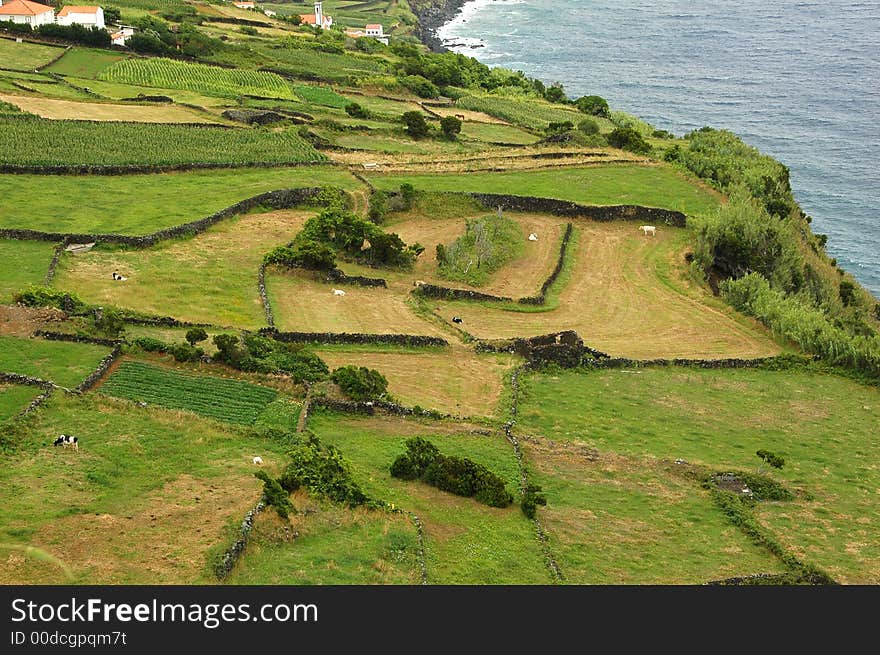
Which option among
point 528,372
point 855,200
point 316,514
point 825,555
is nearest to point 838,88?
point 855,200

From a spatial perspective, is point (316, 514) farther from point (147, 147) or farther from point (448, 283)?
point (147, 147)

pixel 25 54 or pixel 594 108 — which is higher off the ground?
pixel 594 108

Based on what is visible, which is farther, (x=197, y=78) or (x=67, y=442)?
(x=197, y=78)

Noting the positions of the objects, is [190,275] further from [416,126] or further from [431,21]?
[431,21]

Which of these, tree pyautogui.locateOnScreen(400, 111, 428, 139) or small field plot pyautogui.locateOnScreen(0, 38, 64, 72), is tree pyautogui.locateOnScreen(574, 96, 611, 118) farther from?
small field plot pyautogui.locateOnScreen(0, 38, 64, 72)

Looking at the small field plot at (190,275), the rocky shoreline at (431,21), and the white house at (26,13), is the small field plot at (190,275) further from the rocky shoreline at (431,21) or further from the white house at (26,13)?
the rocky shoreline at (431,21)

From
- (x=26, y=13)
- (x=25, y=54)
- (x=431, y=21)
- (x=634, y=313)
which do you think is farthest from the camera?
(x=431, y=21)

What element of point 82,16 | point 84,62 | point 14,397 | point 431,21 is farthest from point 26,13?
point 431,21
